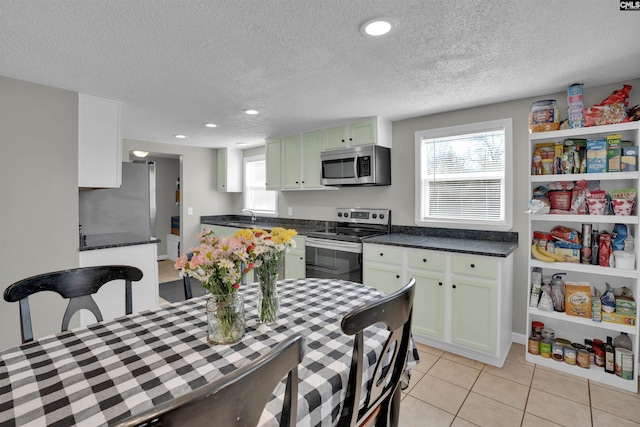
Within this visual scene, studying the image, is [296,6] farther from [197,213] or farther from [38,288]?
[197,213]

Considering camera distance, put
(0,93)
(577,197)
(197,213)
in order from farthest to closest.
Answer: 1. (197,213)
2. (577,197)
3. (0,93)

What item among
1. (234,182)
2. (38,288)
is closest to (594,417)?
(38,288)

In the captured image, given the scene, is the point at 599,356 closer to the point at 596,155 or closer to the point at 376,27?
the point at 596,155

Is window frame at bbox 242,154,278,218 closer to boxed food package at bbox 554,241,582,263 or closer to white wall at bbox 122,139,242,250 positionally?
white wall at bbox 122,139,242,250

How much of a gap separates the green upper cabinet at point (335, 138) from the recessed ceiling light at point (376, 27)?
6.30ft

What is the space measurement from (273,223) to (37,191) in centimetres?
299

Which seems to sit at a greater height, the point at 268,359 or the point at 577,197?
the point at 577,197

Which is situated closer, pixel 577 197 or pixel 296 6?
pixel 296 6

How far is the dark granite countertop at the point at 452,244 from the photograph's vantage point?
251 cm

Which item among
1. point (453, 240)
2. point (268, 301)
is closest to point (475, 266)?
point (453, 240)

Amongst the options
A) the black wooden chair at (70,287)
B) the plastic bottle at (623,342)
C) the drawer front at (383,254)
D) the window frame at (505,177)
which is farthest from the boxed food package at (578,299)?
the black wooden chair at (70,287)

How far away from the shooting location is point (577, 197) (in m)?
2.40

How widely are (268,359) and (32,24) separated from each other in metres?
2.09

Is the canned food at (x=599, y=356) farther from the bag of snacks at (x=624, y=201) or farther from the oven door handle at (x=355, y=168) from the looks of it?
the oven door handle at (x=355, y=168)
